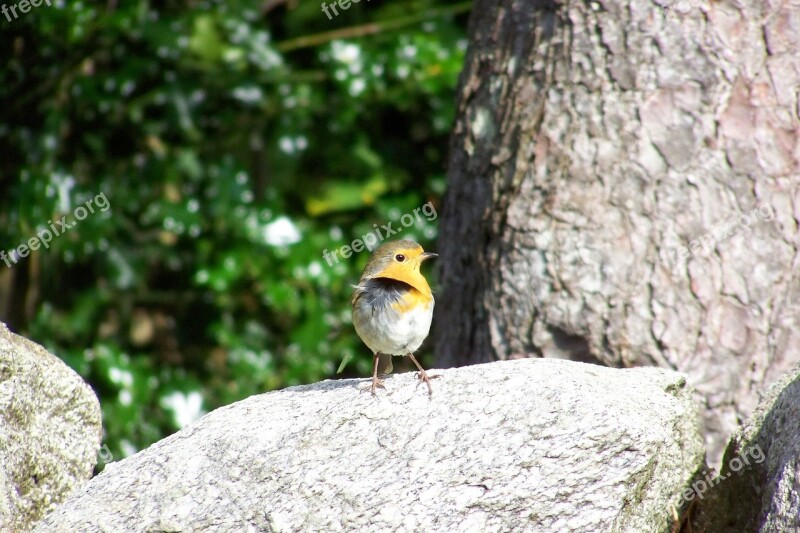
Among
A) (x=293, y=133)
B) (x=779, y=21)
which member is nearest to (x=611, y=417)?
(x=779, y=21)

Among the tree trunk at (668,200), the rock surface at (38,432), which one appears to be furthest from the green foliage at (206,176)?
the rock surface at (38,432)

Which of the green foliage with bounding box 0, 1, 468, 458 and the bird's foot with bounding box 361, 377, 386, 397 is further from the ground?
the green foliage with bounding box 0, 1, 468, 458

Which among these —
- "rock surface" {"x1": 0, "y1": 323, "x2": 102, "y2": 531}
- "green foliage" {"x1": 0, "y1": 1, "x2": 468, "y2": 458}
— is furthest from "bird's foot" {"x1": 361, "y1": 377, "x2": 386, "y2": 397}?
"green foliage" {"x1": 0, "y1": 1, "x2": 468, "y2": 458}

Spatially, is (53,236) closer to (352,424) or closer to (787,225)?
(352,424)

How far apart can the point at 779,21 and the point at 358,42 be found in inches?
116

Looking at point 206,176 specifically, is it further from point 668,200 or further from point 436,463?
point 436,463

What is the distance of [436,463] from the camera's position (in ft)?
10.6

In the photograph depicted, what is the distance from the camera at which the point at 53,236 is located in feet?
19.7

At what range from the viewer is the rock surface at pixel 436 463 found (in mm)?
3084

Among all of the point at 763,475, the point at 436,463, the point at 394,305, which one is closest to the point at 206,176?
the point at 394,305

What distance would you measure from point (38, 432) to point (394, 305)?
1.47 metres

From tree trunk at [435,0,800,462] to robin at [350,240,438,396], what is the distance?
88cm

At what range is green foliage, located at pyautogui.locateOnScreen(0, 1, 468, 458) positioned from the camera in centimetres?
606

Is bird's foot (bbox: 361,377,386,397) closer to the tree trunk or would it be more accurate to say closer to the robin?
the robin
